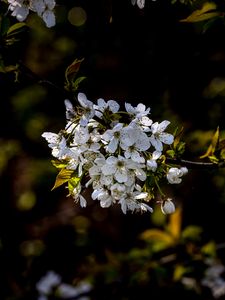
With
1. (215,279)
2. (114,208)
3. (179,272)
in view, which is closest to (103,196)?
(179,272)

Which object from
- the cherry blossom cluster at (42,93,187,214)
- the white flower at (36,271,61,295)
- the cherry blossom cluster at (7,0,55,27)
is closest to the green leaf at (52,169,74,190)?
the cherry blossom cluster at (42,93,187,214)

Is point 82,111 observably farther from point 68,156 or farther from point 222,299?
point 222,299

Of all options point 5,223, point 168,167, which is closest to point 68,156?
point 168,167

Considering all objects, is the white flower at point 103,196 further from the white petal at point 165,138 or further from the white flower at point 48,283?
the white flower at point 48,283

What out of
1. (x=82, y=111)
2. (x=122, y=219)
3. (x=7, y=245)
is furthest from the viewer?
(x=122, y=219)

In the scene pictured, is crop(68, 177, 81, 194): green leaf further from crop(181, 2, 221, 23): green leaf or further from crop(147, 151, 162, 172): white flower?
crop(181, 2, 221, 23): green leaf

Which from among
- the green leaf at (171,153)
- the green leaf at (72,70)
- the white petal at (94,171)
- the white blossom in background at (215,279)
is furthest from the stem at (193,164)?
the white blossom in background at (215,279)
